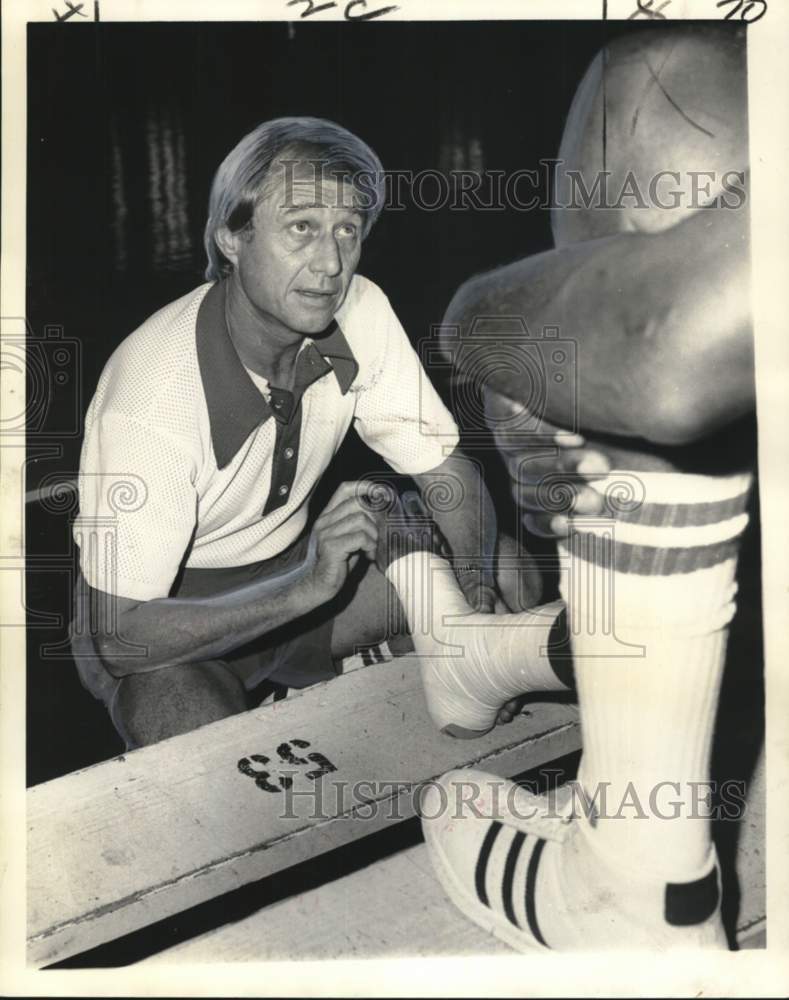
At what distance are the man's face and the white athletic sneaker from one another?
93cm

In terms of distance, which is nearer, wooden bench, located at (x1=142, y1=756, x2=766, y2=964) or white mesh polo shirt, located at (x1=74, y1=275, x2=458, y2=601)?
wooden bench, located at (x1=142, y1=756, x2=766, y2=964)

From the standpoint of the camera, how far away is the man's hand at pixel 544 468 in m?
2.08

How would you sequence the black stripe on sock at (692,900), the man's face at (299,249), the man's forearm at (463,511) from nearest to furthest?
the black stripe on sock at (692,900)
the man's face at (299,249)
the man's forearm at (463,511)

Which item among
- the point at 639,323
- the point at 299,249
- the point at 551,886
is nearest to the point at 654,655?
the point at 551,886

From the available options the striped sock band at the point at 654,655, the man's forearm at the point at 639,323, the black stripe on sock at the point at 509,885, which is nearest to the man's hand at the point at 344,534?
the man's forearm at the point at 639,323

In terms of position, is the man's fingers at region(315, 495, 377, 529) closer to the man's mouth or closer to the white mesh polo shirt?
the white mesh polo shirt

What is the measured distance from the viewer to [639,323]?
6.40 ft

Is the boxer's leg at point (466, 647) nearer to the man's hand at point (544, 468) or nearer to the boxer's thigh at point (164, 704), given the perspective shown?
the man's hand at point (544, 468)

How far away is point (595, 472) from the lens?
207 centimetres

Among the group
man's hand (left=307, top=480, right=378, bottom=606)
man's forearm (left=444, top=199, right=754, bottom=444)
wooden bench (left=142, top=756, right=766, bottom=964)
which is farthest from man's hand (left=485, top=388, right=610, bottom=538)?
wooden bench (left=142, top=756, right=766, bottom=964)

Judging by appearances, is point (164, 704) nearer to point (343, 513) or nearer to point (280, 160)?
point (343, 513)

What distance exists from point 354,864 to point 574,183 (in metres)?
1.29

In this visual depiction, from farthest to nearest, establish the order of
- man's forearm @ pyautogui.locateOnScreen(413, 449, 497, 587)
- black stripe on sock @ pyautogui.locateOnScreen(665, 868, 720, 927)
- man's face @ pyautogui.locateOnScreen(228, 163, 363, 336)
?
man's forearm @ pyautogui.locateOnScreen(413, 449, 497, 587)
man's face @ pyautogui.locateOnScreen(228, 163, 363, 336)
black stripe on sock @ pyautogui.locateOnScreen(665, 868, 720, 927)

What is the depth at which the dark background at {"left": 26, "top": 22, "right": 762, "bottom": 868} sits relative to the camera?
2.11 m
